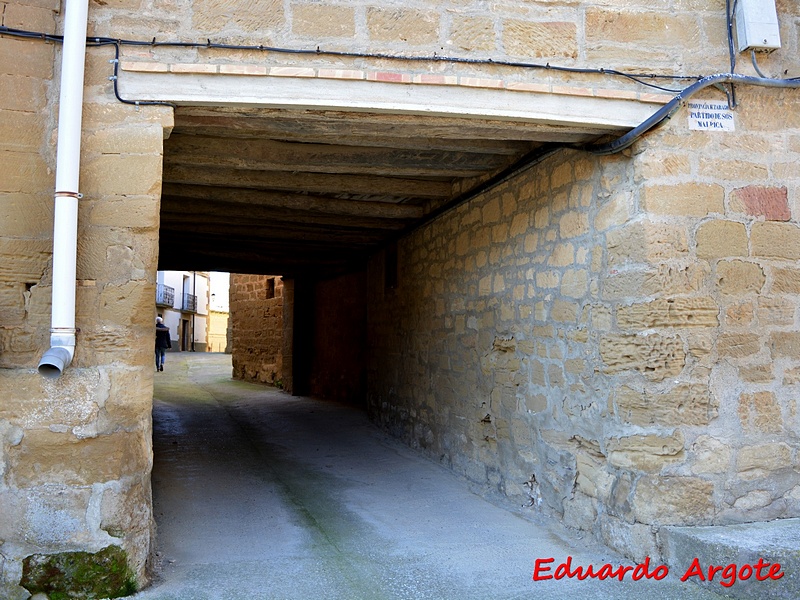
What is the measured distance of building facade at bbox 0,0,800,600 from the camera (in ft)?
9.34

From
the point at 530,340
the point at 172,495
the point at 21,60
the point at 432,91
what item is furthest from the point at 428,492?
the point at 21,60

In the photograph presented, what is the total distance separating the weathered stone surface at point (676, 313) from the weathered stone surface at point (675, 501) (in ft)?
2.50

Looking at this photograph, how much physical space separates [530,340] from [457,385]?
1.25 meters

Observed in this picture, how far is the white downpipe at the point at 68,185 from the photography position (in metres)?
2.75

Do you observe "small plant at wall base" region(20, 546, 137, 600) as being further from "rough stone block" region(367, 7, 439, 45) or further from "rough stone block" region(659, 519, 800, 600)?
"rough stone block" region(367, 7, 439, 45)

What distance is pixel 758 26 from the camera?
132 inches

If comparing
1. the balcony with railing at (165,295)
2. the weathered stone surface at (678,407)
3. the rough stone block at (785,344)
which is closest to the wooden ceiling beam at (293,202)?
the weathered stone surface at (678,407)

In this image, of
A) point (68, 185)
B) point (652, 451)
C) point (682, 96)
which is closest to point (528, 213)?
point (682, 96)

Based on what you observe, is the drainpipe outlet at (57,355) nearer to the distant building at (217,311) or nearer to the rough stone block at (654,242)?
the rough stone block at (654,242)

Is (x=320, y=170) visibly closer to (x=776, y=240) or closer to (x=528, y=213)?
(x=528, y=213)

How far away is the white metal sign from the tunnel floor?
2266 millimetres

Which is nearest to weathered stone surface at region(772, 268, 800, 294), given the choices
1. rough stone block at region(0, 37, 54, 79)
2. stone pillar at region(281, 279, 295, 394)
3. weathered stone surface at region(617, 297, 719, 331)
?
weathered stone surface at region(617, 297, 719, 331)

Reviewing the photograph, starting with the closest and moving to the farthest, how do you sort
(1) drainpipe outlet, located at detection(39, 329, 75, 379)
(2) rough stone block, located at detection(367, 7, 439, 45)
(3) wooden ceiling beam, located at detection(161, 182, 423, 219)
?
(1) drainpipe outlet, located at detection(39, 329, 75, 379), (2) rough stone block, located at detection(367, 7, 439, 45), (3) wooden ceiling beam, located at detection(161, 182, 423, 219)

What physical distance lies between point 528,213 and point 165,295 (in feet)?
86.1
